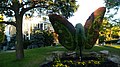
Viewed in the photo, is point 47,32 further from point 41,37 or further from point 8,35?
point 8,35

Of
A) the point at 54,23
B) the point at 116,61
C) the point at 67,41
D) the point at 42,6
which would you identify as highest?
the point at 42,6

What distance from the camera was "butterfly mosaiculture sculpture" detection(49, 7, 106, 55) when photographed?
1666 centimetres

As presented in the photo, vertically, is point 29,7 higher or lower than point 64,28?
higher

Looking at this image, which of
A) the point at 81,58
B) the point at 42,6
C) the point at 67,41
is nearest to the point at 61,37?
the point at 67,41

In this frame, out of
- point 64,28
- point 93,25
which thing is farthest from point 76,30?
point 93,25

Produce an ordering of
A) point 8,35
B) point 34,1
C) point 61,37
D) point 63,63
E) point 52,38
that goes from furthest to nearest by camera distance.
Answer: point 8,35, point 52,38, point 34,1, point 61,37, point 63,63

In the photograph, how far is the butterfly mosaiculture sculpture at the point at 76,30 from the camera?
16.7 meters

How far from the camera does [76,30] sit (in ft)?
53.5

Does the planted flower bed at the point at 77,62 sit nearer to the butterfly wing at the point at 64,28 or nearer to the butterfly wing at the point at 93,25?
the butterfly wing at the point at 64,28

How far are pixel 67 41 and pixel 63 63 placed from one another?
1.76 metres

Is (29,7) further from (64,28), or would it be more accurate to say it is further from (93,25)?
(93,25)

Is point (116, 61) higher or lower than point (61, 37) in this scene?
lower

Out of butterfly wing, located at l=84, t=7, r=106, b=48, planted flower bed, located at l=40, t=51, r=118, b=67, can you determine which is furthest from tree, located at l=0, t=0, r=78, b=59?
planted flower bed, located at l=40, t=51, r=118, b=67

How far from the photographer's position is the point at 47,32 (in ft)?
128
